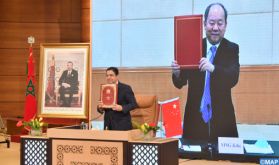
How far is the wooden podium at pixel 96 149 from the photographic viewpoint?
14.6 ft

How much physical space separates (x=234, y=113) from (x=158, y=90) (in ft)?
3.78

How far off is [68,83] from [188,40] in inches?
79.9

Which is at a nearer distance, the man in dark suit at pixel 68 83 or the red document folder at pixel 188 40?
the red document folder at pixel 188 40

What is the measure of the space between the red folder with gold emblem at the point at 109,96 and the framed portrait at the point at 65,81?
2381 millimetres

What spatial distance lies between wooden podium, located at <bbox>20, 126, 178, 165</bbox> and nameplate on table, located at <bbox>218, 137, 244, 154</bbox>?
2538 millimetres

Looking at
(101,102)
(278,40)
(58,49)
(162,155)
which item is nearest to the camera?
(162,155)

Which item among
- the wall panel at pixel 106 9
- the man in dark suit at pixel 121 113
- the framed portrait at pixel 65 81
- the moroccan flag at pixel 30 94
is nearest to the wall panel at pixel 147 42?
the wall panel at pixel 106 9

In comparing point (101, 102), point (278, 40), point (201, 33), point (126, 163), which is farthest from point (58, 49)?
point (126, 163)

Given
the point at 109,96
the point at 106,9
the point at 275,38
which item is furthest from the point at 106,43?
the point at 275,38

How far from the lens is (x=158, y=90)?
7.55 meters

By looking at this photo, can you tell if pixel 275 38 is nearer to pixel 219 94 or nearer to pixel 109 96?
pixel 219 94

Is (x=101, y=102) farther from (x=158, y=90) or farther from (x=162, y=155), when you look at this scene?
(x=158, y=90)

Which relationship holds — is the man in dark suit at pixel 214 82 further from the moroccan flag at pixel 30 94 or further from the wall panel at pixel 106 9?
the moroccan flag at pixel 30 94

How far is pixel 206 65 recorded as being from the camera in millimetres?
7250
